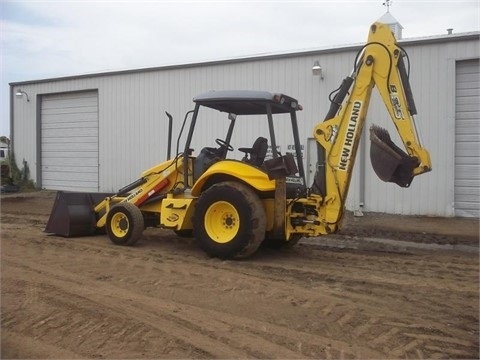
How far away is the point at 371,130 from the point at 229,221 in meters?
2.39

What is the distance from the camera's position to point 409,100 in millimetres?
6895

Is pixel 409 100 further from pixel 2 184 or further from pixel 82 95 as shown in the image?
pixel 2 184

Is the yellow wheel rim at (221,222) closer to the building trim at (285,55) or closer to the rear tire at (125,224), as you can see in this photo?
the rear tire at (125,224)

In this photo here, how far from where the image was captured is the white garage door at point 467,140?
12.5 metres

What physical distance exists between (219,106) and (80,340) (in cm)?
477

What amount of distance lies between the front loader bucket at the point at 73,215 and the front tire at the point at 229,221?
2.86m

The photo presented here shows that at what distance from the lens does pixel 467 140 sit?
41.4ft

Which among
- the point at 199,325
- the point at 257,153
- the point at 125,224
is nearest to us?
the point at 199,325

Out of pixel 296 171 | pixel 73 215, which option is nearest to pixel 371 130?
pixel 296 171

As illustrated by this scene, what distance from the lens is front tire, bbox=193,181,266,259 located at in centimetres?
704

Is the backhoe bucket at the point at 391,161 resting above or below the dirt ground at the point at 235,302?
above

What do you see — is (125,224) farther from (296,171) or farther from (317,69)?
(317,69)

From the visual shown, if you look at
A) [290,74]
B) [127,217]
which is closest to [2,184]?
[290,74]

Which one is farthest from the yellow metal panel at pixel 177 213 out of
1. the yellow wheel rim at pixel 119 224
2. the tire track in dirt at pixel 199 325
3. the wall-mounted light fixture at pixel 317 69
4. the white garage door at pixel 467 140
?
the white garage door at pixel 467 140
